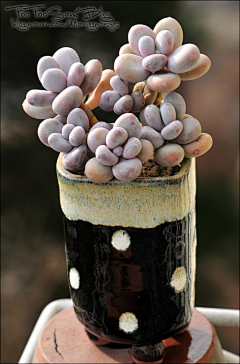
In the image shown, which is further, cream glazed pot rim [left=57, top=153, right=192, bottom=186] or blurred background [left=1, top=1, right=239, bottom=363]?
blurred background [left=1, top=1, right=239, bottom=363]

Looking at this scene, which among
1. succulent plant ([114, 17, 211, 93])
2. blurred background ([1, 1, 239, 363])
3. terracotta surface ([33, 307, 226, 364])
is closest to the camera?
succulent plant ([114, 17, 211, 93])

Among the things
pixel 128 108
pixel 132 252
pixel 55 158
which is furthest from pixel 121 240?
pixel 55 158

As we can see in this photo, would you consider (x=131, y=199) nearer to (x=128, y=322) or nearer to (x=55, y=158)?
(x=128, y=322)

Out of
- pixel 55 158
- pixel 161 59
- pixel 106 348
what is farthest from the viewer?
pixel 55 158

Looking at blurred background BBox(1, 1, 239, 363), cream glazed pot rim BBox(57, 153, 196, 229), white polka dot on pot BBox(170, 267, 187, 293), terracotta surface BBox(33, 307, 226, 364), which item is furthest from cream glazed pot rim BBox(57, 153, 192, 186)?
blurred background BBox(1, 1, 239, 363)

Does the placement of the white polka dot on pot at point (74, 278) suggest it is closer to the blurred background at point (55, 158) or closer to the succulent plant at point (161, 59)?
the succulent plant at point (161, 59)

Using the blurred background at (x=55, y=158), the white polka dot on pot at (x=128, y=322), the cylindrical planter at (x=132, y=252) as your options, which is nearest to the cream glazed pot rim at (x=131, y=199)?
the cylindrical planter at (x=132, y=252)

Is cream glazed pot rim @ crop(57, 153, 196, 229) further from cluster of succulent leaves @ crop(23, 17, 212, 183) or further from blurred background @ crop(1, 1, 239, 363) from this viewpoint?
blurred background @ crop(1, 1, 239, 363)
